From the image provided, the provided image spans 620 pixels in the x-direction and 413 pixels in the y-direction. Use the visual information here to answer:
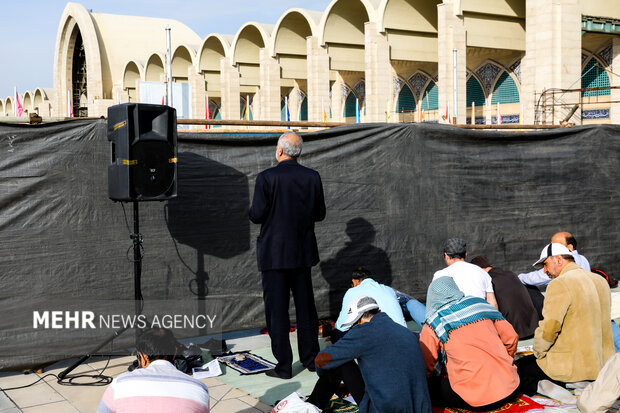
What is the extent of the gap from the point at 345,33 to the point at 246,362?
939 inches

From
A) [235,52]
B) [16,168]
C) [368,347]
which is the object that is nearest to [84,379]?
[16,168]

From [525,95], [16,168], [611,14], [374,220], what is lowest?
[374,220]

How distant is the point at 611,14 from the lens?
1983 cm

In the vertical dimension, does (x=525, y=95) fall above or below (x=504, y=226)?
above

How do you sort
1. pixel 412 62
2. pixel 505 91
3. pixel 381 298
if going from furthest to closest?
pixel 412 62, pixel 505 91, pixel 381 298

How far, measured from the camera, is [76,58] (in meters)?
56.3

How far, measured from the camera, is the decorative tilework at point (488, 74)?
952 inches

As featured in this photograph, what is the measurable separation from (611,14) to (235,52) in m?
19.4

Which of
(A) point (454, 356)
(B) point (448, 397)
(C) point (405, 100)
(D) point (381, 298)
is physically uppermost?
(C) point (405, 100)

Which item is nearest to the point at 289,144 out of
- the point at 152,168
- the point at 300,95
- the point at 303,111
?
the point at 152,168

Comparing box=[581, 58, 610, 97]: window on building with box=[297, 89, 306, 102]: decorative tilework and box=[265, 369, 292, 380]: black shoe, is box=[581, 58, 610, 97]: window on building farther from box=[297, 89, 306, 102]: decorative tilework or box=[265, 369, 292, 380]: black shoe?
box=[265, 369, 292, 380]: black shoe

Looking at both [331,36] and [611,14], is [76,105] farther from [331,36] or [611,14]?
[611,14]

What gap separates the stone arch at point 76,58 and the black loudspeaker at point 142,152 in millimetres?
47380

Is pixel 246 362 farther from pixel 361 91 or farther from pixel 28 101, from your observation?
pixel 28 101
